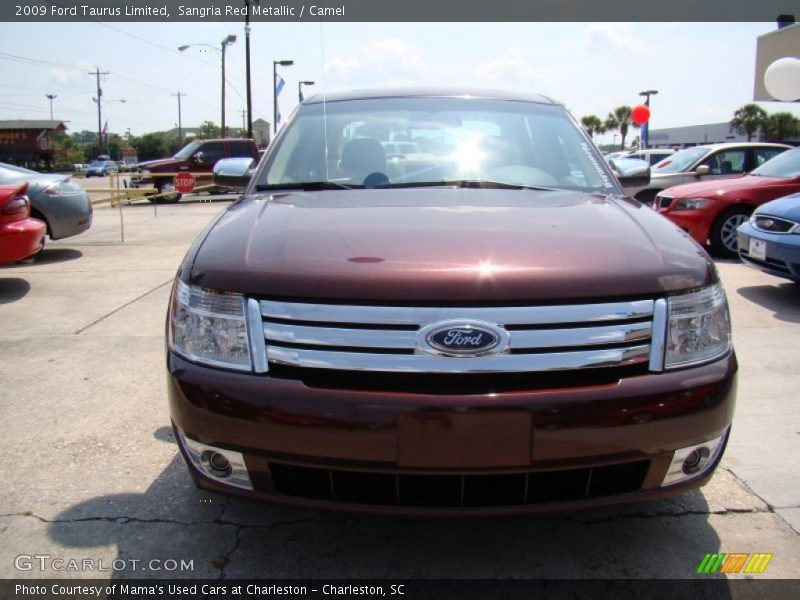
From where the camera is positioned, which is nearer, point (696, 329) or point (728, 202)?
point (696, 329)

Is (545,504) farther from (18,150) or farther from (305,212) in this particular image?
(18,150)

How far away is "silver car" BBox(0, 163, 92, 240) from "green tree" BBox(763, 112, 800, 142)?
65.8 m

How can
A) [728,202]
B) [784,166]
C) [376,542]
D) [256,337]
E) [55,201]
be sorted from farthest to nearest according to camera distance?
1. [784,166]
2. [55,201]
3. [728,202]
4. [376,542]
5. [256,337]

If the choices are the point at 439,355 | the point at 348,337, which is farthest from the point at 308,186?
the point at 439,355

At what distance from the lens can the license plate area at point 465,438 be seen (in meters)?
1.76

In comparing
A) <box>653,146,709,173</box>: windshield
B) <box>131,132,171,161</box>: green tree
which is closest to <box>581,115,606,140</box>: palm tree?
<box>131,132,171,161</box>: green tree

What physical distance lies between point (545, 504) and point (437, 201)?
3.90 feet

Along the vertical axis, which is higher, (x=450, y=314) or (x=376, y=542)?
(x=450, y=314)

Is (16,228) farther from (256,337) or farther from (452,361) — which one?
(452,361)

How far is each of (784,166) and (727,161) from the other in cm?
→ 263

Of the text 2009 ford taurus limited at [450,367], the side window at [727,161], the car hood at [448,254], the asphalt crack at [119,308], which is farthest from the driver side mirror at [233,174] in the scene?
the side window at [727,161]

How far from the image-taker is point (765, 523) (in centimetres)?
245

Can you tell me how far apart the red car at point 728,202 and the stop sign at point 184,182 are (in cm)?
1153

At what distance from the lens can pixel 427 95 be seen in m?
3.50
